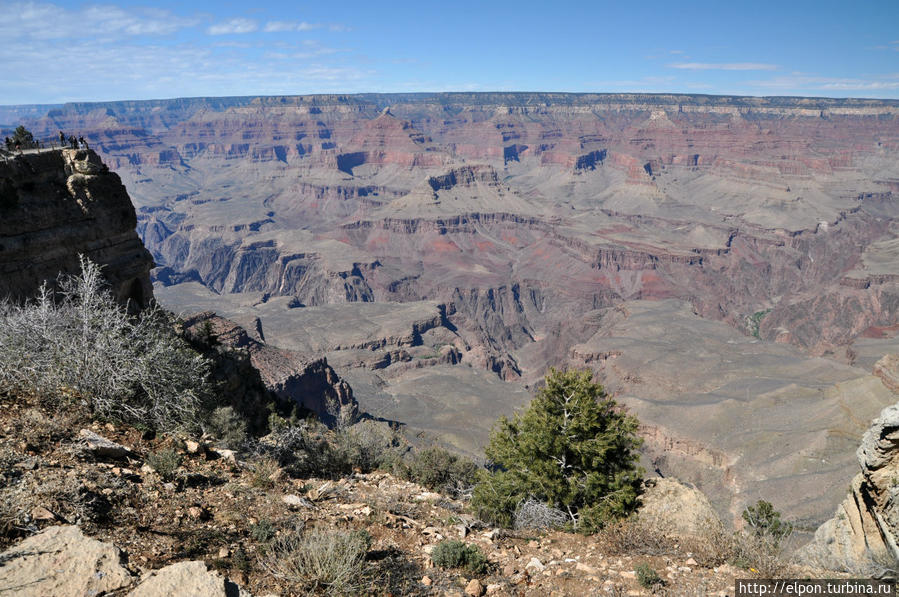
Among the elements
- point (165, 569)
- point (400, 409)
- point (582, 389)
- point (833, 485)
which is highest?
point (165, 569)

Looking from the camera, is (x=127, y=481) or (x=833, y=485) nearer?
(x=127, y=481)

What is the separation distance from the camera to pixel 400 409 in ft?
207

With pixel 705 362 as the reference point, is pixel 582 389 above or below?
above

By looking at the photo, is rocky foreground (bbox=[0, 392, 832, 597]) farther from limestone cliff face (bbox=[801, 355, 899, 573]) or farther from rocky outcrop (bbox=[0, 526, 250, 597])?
limestone cliff face (bbox=[801, 355, 899, 573])

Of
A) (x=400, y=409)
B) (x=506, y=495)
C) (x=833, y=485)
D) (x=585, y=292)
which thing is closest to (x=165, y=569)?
(x=506, y=495)

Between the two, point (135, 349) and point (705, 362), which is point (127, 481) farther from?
point (705, 362)

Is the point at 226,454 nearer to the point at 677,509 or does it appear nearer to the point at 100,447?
the point at 100,447

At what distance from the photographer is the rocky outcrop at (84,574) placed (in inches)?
214

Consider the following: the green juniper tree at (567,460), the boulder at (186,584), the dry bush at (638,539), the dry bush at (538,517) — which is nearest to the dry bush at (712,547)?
the dry bush at (638,539)

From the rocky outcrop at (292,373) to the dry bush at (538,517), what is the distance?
120 feet

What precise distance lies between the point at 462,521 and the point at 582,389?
6213mm

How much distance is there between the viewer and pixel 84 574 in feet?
18.7

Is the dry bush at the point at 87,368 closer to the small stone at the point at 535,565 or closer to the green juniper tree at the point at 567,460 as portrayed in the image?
the small stone at the point at 535,565

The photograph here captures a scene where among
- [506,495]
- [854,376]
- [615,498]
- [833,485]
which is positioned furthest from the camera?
[854,376]
